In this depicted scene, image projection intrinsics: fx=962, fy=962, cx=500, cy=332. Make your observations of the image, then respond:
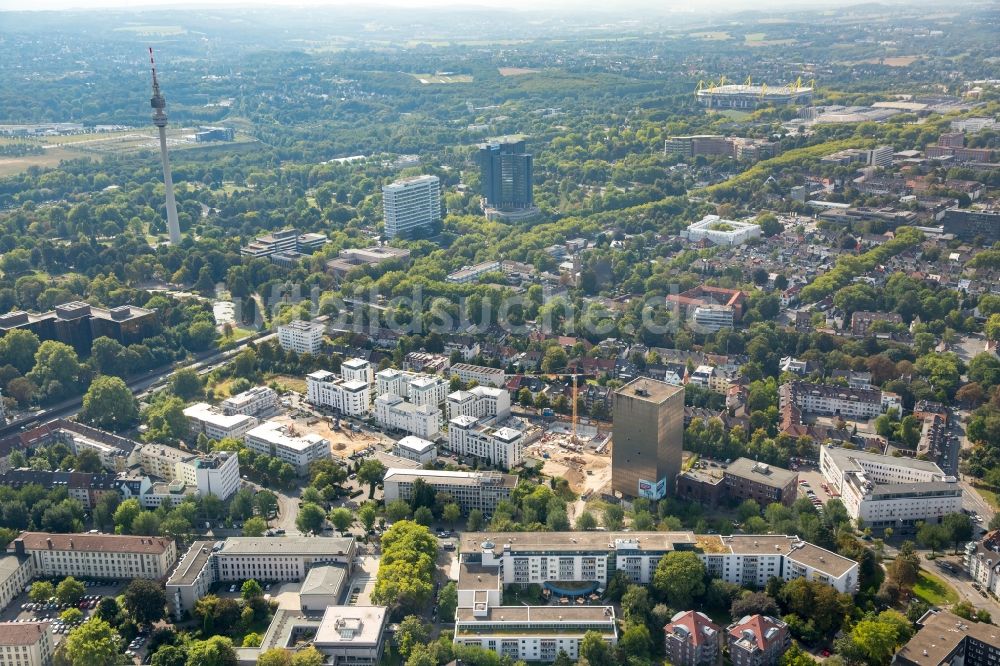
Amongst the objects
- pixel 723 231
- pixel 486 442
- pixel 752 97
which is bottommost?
pixel 486 442

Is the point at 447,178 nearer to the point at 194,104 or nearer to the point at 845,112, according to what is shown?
the point at 845,112

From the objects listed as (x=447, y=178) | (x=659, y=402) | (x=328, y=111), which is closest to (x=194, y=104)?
(x=328, y=111)

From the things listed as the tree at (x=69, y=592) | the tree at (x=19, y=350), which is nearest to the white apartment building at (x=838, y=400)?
the tree at (x=69, y=592)

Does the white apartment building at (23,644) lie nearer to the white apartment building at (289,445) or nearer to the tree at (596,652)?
the white apartment building at (289,445)

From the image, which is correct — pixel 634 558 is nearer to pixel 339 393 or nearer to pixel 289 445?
pixel 289 445

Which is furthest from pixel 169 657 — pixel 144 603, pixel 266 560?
pixel 266 560

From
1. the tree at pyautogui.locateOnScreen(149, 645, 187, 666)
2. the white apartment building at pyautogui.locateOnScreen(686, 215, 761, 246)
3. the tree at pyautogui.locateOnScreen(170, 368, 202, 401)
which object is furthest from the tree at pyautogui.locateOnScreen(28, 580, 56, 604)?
the white apartment building at pyautogui.locateOnScreen(686, 215, 761, 246)
